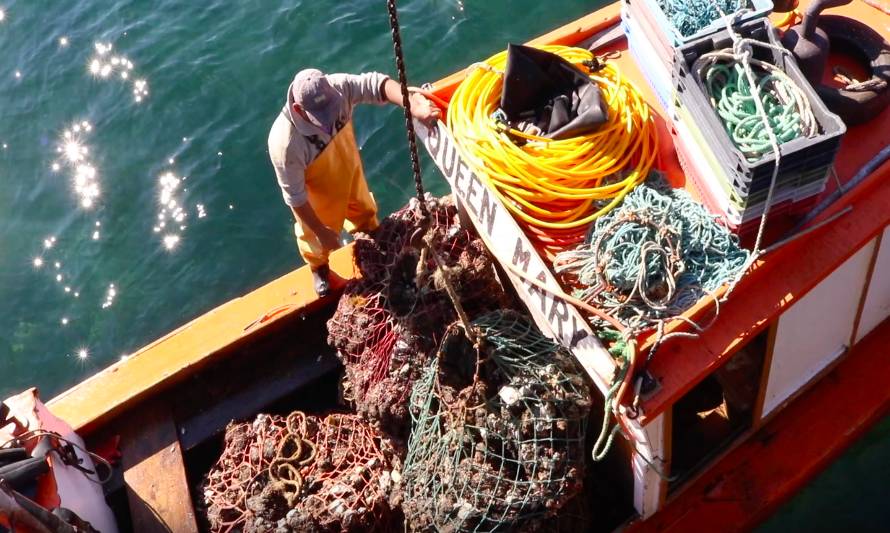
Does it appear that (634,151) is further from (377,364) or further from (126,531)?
(126,531)

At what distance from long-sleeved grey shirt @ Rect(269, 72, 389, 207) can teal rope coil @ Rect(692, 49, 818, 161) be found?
205cm

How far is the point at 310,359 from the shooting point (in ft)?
18.0

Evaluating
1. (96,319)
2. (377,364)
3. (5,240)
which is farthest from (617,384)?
(5,240)

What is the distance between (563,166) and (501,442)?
152 cm

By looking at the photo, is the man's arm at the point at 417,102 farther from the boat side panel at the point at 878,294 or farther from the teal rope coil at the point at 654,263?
the boat side panel at the point at 878,294

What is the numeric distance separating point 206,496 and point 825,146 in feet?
12.6

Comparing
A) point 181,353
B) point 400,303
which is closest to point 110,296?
point 181,353

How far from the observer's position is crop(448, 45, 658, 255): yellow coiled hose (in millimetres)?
4312

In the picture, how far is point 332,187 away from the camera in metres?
5.30

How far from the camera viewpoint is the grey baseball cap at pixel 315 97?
183 inches

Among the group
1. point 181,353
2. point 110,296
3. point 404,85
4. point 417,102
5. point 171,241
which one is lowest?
point 110,296

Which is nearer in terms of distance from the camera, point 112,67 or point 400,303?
point 400,303

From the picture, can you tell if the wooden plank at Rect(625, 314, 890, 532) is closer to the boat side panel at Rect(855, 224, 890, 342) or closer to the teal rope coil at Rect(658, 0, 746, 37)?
the boat side panel at Rect(855, 224, 890, 342)

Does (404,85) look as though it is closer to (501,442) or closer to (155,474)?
(501,442)
